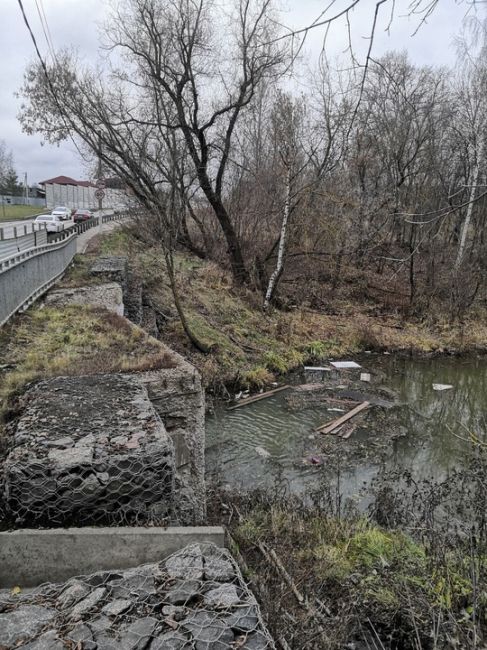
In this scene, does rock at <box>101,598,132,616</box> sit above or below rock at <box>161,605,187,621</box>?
above

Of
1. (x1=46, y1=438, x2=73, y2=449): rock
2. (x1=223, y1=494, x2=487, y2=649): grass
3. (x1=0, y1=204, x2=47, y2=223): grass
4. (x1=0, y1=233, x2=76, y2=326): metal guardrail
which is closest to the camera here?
(x1=223, y1=494, x2=487, y2=649): grass

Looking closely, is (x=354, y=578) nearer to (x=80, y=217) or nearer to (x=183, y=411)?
(x=183, y=411)

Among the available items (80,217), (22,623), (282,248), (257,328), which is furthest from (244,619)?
(80,217)

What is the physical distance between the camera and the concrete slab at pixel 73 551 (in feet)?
10.3

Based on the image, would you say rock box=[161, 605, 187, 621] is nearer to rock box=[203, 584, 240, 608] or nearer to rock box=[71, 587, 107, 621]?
rock box=[203, 584, 240, 608]

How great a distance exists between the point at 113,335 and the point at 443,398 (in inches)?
352

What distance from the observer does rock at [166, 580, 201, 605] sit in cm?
283

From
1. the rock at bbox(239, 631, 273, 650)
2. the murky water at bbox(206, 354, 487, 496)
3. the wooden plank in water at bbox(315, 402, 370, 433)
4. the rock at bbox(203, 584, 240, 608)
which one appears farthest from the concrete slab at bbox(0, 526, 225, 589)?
the wooden plank in water at bbox(315, 402, 370, 433)

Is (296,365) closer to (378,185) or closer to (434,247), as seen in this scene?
(434,247)

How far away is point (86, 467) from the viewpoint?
11.6 ft

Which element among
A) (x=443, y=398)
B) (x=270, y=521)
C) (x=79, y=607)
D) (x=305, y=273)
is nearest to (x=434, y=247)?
(x=305, y=273)

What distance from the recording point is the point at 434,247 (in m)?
20.9

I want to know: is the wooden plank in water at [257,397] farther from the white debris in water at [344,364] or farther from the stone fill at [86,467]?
the stone fill at [86,467]

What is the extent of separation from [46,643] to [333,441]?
282 inches
